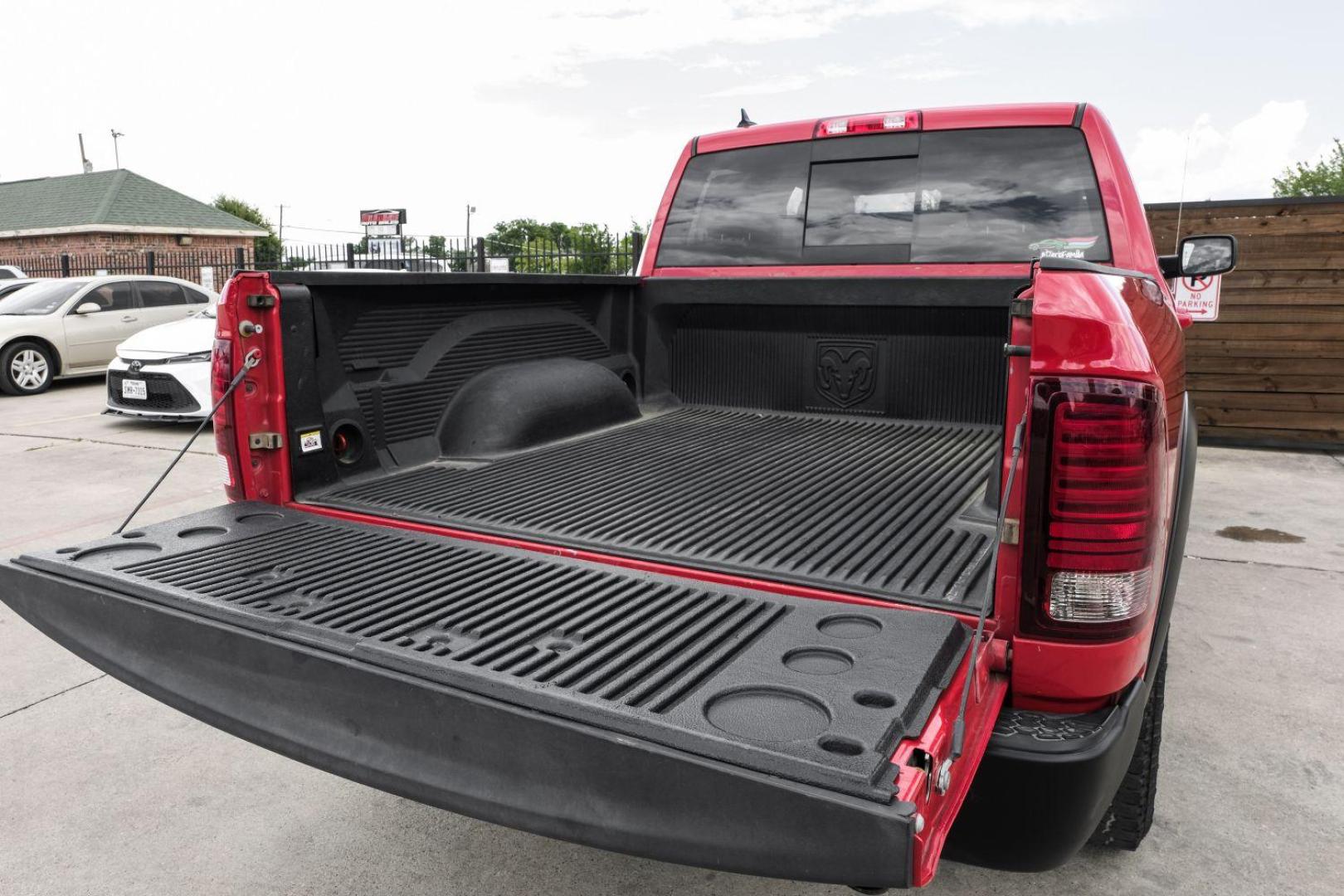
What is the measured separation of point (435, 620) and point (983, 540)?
51.0 inches

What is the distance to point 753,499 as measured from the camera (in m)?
2.80

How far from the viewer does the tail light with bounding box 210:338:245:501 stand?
2.60 metres

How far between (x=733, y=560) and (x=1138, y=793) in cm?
124

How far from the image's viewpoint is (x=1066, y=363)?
5.44 feet

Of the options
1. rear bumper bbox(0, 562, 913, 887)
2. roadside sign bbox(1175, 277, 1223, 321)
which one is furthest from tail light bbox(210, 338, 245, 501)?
roadside sign bbox(1175, 277, 1223, 321)

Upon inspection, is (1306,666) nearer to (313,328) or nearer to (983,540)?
(983,540)

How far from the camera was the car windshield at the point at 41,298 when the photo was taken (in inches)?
510

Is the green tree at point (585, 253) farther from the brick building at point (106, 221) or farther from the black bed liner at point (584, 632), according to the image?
the brick building at point (106, 221)

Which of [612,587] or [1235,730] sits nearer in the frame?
[612,587]

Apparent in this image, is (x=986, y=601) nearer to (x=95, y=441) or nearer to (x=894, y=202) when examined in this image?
(x=894, y=202)

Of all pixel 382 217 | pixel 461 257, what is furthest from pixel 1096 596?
pixel 382 217

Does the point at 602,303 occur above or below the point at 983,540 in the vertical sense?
above

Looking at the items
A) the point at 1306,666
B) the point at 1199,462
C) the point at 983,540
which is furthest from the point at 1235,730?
the point at 1199,462

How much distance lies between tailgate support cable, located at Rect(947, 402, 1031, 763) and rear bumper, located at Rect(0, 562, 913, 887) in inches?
10.8
